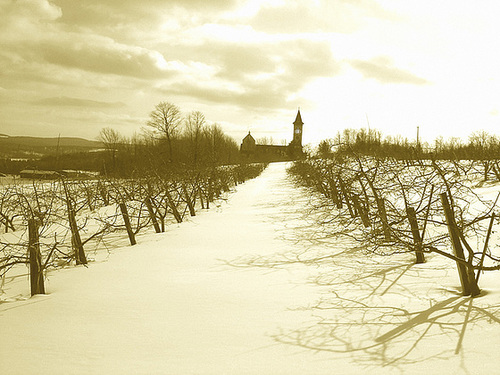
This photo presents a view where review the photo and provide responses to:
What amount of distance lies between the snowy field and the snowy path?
0.02m

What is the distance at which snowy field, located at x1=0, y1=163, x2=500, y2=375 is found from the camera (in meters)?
3.47

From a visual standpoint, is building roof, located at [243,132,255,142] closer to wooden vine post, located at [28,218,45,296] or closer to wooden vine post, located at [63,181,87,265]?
wooden vine post, located at [63,181,87,265]

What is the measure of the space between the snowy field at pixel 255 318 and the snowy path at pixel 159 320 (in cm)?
2

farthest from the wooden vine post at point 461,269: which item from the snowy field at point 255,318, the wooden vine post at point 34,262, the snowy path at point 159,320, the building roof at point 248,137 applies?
the building roof at point 248,137

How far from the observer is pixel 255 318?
453 centimetres

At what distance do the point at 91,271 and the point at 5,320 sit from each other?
2.46 m

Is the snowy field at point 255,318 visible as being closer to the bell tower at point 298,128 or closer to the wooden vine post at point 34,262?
the wooden vine post at point 34,262

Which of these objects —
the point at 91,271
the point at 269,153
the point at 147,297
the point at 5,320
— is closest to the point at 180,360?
the point at 147,297

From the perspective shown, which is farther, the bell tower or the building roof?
the bell tower

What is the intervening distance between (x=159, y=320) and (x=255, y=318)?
1202 mm

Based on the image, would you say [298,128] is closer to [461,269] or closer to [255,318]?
[461,269]

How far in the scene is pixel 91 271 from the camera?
721cm

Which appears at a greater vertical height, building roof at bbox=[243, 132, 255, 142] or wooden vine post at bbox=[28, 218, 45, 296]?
building roof at bbox=[243, 132, 255, 142]

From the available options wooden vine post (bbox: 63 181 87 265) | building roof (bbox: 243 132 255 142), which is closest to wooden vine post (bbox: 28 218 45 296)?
wooden vine post (bbox: 63 181 87 265)
